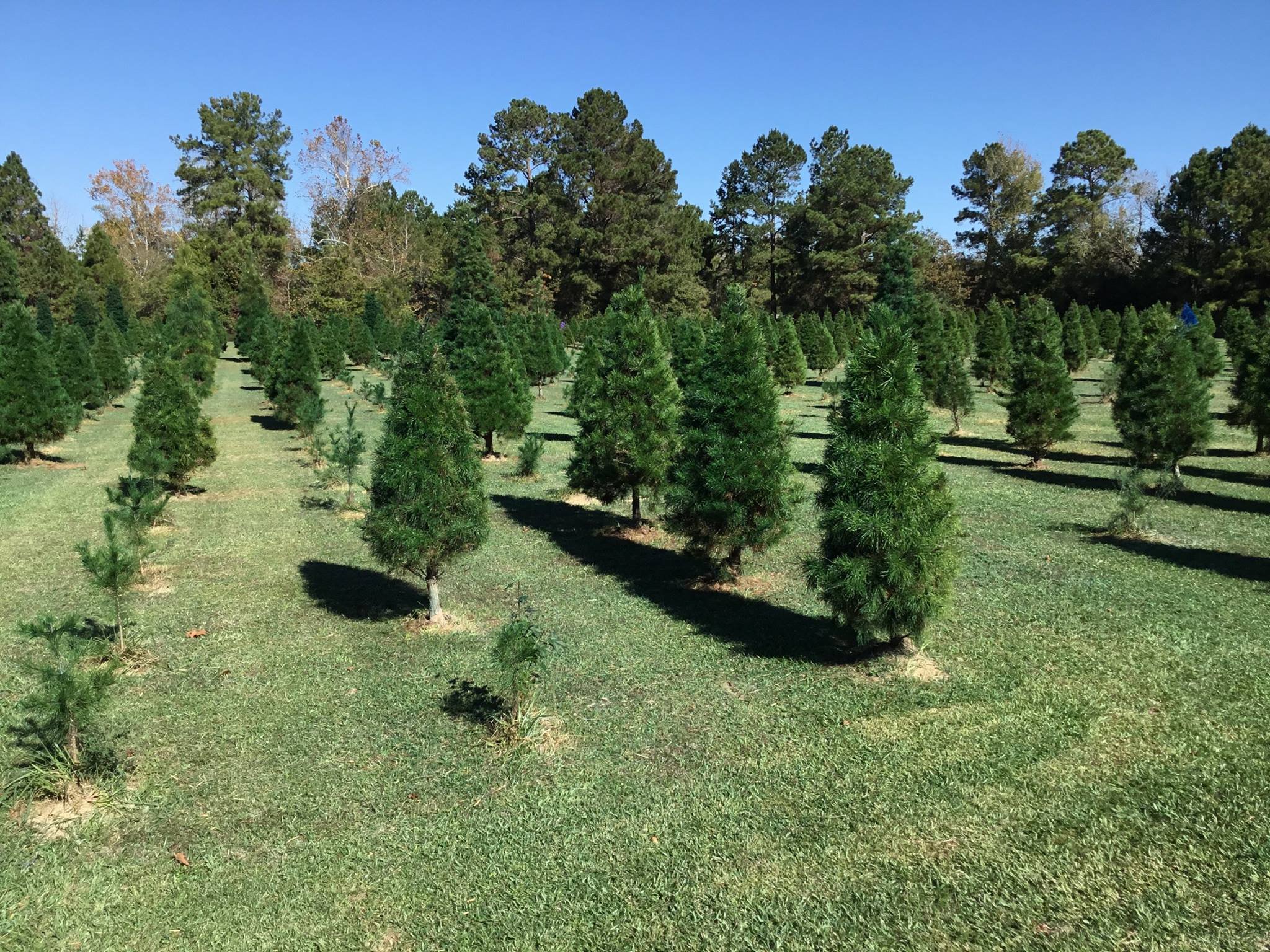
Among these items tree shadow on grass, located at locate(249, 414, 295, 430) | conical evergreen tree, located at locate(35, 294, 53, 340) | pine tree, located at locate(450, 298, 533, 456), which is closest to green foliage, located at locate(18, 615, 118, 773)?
pine tree, located at locate(450, 298, 533, 456)

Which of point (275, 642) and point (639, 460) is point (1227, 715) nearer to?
point (639, 460)

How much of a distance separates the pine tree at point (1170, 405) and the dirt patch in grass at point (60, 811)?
70.5 ft

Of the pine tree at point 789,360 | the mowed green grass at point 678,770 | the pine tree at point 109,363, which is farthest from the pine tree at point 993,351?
the pine tree at point 109,363

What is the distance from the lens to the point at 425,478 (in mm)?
10422

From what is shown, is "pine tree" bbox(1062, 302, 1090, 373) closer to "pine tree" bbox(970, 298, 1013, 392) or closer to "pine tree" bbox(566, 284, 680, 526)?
"pine tree" bbox(970, 298, 1013, 392)

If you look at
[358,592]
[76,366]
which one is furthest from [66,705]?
[76,366]

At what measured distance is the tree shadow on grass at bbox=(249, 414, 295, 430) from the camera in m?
31.2

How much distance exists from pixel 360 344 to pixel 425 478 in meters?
43.8

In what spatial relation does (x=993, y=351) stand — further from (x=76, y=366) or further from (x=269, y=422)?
(x=76, y=366)

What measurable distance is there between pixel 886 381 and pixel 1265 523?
12161 mm

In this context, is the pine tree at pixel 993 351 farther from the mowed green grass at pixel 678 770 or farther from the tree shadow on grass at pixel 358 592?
the tree shadow on grass at pixel 358 592

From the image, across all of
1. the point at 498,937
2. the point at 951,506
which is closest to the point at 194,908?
the point at 498,937

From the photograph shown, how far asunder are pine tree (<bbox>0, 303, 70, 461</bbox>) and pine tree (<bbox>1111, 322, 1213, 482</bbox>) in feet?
94.8

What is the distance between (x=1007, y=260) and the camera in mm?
68500
